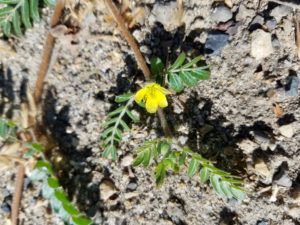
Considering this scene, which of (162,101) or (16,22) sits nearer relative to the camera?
(162,101)

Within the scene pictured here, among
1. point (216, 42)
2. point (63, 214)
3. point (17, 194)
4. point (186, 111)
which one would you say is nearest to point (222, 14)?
point (216, 42)

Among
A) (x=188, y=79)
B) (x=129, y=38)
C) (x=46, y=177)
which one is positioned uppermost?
(x=129, y=38)

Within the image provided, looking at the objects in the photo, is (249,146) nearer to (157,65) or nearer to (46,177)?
(157,65)

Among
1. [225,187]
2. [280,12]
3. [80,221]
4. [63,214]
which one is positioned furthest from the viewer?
[63,214]

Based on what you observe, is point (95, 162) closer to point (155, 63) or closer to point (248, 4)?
point (155, 63)

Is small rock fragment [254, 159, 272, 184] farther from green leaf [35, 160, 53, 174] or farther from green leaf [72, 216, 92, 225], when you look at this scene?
green leaf [35, 160, 53, 174]

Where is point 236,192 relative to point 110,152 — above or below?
below

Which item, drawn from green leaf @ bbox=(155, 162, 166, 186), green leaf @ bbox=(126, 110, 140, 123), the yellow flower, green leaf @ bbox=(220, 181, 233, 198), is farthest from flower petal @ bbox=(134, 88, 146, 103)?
green leaf @ bbox=(220, 181, 233, 198)

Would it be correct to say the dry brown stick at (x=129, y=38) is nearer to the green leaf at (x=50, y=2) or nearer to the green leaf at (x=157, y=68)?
the green leaf at (x=157, y=68)

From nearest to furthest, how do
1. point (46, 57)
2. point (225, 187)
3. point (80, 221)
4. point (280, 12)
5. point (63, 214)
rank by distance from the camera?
point (225, 187) → point (280, 12) → point (80, 221) → point (63, 214) → point (46, 57)
